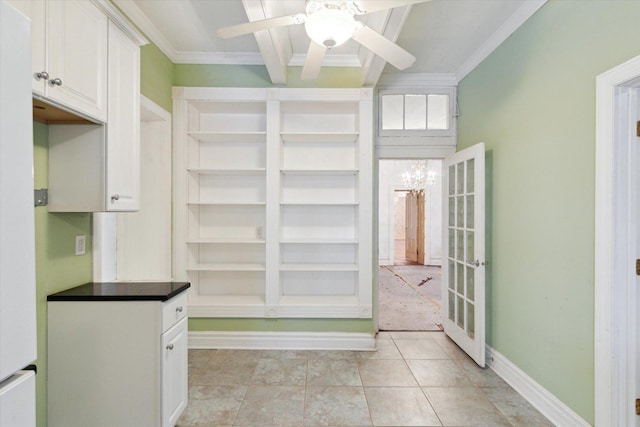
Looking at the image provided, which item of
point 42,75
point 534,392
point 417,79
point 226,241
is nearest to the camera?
point 42,75

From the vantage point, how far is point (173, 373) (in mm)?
1789

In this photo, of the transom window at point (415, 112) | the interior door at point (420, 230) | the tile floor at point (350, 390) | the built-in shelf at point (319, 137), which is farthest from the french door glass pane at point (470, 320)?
the interior door at point (420, 230)

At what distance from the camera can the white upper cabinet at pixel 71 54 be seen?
49.9 inches

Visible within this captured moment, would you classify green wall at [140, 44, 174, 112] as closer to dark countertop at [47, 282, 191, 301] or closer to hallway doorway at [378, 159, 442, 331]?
dark countertop at [47, 282, 191, 301]

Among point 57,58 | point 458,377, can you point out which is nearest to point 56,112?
point 57,58

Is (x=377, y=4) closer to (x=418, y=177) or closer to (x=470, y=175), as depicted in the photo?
(x=470, y=175)

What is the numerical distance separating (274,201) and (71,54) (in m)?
1.85

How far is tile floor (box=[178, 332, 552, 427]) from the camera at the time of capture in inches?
79.4

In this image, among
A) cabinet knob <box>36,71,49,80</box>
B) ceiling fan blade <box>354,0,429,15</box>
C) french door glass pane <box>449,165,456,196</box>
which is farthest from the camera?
french door glass pane <box>449,165,456,196</box>

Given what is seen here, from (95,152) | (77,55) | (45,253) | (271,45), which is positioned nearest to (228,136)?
Result: (271,45)

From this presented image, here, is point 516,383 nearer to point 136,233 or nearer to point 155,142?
point 136,233

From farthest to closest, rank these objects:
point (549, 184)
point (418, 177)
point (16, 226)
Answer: point (418, 177) < point (549, 184) < point (16, 226)

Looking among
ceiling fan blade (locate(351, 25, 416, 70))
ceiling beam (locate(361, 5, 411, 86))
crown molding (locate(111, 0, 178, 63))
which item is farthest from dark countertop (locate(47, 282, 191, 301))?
ceiling beam (locate(361, 5, 411, 86))

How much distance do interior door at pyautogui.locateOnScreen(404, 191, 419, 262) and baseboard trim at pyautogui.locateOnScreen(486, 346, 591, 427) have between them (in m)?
6.35
